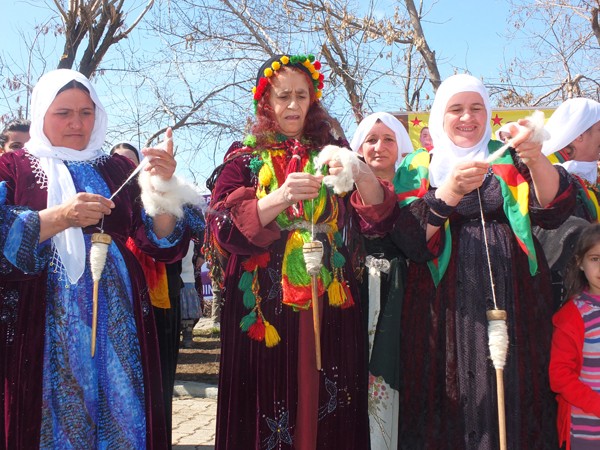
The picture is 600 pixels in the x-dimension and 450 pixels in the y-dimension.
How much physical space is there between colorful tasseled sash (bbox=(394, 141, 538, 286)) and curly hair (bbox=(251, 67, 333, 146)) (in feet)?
1.34

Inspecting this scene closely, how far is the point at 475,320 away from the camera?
2.48 m

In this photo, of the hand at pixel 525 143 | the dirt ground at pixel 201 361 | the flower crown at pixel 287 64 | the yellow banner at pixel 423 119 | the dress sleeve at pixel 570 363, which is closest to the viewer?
the hand at pixel 525 143

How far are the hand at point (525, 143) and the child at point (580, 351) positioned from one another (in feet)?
2.28

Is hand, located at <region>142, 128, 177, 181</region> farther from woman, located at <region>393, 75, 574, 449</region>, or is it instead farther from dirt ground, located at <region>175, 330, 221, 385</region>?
dirt ground, located at <region>175, 330, 221, 385</region>

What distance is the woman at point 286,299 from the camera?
8.16ft

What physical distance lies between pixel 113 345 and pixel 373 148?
6.92ft

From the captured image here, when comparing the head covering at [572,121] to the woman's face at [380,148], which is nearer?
the head covering at [572,121]

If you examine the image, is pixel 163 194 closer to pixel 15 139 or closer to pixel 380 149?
pixel 380 149

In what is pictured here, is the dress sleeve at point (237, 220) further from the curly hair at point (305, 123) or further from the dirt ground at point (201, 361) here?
the dirt ground at point (201, 361)

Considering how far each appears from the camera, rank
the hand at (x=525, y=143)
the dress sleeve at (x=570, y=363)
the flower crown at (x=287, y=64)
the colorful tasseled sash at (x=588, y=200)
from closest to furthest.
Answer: the hand at (x=525, y=143)
the dress sleeve at (x=570, y=363)
the flower crown at (x=287, y=64)
the colorful tasseled sash at (x=588, y=200)

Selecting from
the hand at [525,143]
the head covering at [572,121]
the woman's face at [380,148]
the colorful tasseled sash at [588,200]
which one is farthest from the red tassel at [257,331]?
the head covering at [572,121]

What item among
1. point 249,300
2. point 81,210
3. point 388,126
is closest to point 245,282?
point 249,300

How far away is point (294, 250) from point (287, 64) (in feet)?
2.80

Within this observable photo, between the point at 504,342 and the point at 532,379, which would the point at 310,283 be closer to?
the point at 504,342
